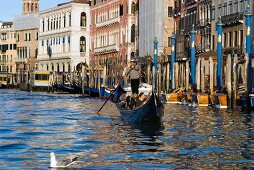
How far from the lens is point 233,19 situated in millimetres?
44188

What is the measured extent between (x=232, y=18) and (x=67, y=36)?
3606 centimetres

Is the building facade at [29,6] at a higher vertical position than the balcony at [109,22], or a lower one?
higher

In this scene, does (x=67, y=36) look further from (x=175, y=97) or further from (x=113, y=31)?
(x=175, y=97)

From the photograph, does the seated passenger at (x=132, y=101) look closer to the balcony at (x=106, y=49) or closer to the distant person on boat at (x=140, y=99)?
the distant person on boat at (x=140, y=99)

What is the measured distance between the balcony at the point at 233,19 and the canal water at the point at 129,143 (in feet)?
71.9

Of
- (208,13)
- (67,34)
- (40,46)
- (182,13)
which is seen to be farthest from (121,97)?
(40,46)

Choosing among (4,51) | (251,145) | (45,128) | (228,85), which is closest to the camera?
(251,145)

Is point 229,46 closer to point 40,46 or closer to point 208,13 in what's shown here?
point 208,13

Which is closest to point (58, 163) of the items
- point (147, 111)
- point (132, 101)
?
point (147, 111)

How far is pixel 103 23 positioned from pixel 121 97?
5079 cm

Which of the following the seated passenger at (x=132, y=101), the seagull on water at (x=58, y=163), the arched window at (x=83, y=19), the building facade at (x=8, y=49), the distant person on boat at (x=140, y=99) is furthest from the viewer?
the building facade at (x=8, y=49)

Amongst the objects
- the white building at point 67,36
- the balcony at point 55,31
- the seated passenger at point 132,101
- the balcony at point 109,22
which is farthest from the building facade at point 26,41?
the seated passenger at point 132,101

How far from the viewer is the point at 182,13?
57156mm

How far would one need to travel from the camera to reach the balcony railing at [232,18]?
43.3 m
